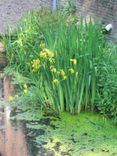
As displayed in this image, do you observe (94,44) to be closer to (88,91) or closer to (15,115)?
(88,91)

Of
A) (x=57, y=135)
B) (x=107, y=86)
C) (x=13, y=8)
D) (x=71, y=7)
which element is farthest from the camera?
(x=13, y=8)

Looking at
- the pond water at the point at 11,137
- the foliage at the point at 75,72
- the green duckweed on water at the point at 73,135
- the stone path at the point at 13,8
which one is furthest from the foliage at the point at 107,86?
the stone path at the point at 13,8

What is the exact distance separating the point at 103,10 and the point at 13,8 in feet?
11.9

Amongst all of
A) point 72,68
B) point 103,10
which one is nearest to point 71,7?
point 103,10

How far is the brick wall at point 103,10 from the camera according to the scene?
8336 millimetres

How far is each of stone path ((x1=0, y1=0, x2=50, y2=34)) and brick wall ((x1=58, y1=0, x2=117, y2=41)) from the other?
211 cm

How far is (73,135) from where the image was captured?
5.43m

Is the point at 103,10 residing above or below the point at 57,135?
above

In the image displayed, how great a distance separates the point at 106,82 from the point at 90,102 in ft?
1.38

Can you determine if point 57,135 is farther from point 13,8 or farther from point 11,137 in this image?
point 13,8

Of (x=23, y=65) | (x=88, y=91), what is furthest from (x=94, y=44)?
(x=23, y=65)

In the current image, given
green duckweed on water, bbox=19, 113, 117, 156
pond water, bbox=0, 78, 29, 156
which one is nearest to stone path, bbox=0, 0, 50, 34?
pond water, bbox=0, 78, 29, 156

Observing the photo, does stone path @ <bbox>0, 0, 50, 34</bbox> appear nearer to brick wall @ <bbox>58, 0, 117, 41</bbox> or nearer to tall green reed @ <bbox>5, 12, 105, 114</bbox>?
brick wall @ <bbox>58, 0, 117, 41</bbox>

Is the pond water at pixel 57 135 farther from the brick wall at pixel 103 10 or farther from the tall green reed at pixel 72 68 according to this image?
the brick wall at pixel 103 10
